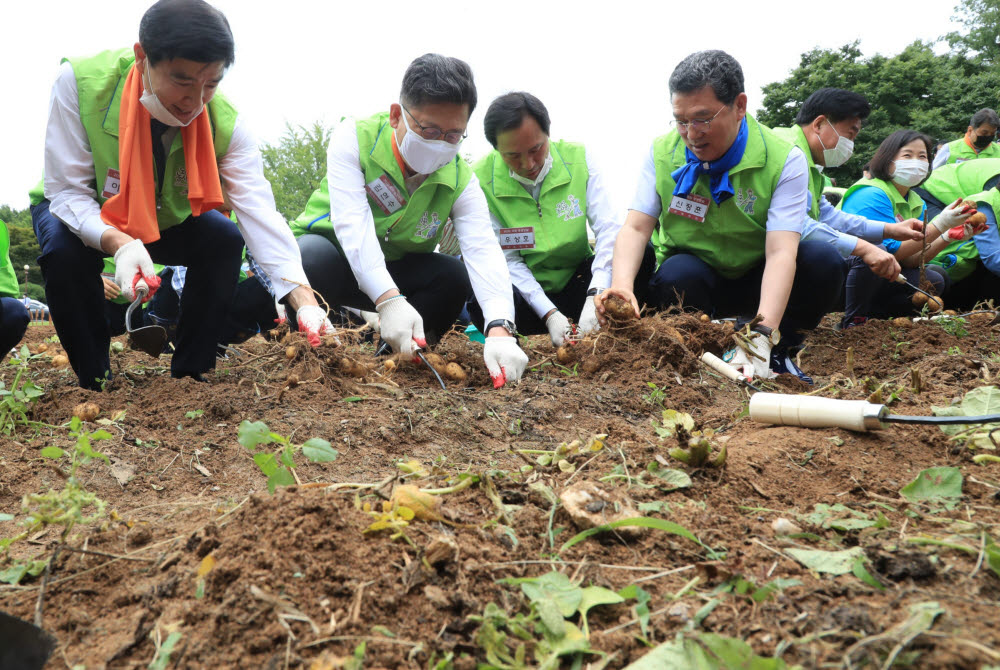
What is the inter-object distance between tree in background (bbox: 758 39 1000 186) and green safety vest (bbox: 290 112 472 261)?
621 inches

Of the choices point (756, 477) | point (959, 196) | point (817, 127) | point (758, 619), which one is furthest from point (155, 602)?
point (959, 196)

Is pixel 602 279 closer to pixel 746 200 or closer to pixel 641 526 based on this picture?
pixel 746 200

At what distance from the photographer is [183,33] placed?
2148 mm

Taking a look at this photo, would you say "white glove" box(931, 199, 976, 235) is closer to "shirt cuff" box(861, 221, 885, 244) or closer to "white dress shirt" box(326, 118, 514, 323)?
"shirt cuff" box(861, 221, 885, 244)

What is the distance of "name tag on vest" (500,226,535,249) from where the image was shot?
3.82 m

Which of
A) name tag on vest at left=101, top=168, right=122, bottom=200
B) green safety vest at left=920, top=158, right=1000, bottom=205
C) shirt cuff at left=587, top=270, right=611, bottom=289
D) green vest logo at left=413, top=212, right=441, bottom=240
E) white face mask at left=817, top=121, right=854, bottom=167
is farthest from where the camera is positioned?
green safety vest at left=920, top=158, right=1000, bottom=205

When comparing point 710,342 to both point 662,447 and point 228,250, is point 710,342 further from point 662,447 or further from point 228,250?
point 228,250

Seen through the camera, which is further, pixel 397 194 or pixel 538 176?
pixel 538 176

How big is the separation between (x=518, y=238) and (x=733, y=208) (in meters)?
1.20

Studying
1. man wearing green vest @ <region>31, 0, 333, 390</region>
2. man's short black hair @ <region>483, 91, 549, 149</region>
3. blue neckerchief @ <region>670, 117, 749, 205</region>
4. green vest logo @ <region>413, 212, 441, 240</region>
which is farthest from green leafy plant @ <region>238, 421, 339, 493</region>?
man's short black hair @ <region>483, 91, 549, 149</region>

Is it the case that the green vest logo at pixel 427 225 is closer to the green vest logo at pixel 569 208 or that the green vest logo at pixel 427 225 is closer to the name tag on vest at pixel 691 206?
the green vest logo at pixel 569 208

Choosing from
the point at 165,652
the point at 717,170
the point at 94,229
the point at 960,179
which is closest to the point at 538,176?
the point at 717,170

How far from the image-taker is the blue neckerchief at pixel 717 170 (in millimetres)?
3010

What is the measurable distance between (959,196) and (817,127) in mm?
1875
